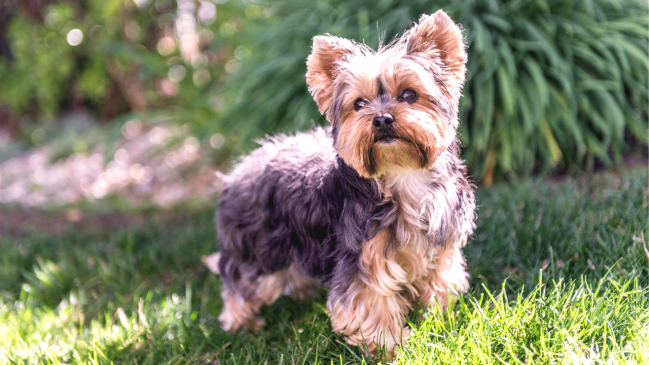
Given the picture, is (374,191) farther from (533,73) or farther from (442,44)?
(533,73)

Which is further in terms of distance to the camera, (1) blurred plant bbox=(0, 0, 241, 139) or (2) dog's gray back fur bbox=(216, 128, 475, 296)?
(1) blurred plant bbox=(0, 0, 241, 139)

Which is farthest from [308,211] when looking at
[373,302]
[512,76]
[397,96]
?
[512,76]

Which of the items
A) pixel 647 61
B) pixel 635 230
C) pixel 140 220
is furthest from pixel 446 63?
pixel 140 220

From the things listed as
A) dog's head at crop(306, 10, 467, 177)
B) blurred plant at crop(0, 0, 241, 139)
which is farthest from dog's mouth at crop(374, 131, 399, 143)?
blurred plant at crop(0, 0, 241, 139)

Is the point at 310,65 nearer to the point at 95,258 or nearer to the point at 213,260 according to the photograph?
the point at 213,260

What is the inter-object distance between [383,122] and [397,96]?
186 millimetres

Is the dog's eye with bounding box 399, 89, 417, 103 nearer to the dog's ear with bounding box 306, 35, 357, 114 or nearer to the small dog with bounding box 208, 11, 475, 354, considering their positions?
the small dog with bounding box 208, 11, 475, 354

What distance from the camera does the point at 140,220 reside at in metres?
5.87

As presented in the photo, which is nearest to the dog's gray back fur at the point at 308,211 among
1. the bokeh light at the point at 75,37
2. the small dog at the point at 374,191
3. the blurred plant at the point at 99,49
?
the small dog at the point at 374,191

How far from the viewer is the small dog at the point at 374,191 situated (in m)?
2.13

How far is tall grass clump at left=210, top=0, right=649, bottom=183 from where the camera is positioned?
430 centimetres

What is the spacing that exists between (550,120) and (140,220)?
189 inches

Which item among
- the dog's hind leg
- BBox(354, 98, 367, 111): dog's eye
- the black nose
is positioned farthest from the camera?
the dog's hind leg

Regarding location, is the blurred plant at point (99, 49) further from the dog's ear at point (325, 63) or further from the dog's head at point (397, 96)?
the dog's head at point (397, 96)
